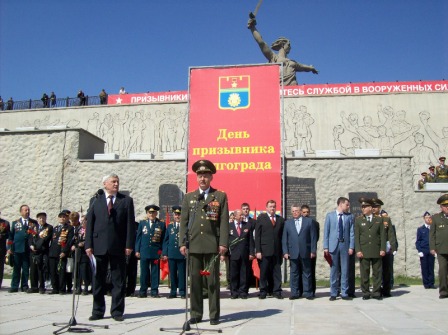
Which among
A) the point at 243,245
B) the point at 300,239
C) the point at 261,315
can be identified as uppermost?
the point at 300,239

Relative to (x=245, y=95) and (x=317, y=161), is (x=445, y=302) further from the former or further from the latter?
(x=245, y=95)

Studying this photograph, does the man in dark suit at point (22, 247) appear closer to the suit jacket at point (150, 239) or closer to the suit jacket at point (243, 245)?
the suit jacket at point (150, 239)

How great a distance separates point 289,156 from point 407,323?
744cm

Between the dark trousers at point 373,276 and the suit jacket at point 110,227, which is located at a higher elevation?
the suit jacket at point 110,227

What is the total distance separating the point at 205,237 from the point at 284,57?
18.7m

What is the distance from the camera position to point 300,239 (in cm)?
810

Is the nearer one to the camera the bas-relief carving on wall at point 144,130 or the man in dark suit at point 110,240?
the man in dark suit at point 110,240

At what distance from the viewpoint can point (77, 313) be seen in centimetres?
600

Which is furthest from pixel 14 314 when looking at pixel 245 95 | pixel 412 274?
pixel 412 274

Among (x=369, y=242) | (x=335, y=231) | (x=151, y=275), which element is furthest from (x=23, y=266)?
(x=369, y=242)

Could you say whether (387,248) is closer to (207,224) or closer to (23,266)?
(207,224)

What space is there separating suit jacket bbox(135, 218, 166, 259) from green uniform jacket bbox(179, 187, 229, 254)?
3.45 meters

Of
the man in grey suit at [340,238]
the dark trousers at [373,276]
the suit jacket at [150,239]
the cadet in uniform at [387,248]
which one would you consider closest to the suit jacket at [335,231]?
the man in grey suit at [340,238]

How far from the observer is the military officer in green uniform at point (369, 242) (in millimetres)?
7837
